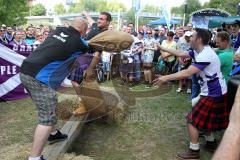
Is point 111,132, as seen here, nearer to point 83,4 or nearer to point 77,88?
point 77,88

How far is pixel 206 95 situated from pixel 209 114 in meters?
0.25

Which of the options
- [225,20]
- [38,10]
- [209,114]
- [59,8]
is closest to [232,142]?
[209,114]

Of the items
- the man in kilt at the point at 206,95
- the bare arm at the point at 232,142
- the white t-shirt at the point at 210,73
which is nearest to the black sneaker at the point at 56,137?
the man in kilt at the point at 206,95

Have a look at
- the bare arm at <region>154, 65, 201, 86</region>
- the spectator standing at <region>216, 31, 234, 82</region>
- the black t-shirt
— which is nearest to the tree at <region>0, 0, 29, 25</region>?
the spectator standing at <region>216, 31, 234, 82</region>

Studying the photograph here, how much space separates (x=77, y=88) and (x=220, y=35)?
227 cm

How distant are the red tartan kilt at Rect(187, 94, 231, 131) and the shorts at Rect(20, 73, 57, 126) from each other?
71.6 inches

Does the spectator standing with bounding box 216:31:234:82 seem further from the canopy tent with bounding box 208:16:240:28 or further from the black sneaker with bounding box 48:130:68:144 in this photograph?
the canopy tent with bounding box 208:16:240:28

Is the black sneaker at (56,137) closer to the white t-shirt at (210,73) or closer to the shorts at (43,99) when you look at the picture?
the shorts at (43,99)

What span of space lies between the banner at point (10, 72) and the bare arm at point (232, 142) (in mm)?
6439

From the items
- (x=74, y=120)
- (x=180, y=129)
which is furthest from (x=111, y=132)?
(x=180, y=129)

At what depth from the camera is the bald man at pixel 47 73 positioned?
140 inches

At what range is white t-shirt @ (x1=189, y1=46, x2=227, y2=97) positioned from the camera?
165 inches

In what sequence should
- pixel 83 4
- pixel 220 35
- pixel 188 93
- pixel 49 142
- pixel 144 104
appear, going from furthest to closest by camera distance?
pixel 83 4
pixel 188 93
pixel 144 104
pixel 220 35
pixel 49 142

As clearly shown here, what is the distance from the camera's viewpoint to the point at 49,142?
4.09m
